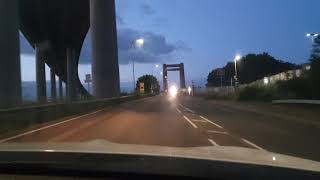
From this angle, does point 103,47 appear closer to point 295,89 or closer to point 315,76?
point 295,89

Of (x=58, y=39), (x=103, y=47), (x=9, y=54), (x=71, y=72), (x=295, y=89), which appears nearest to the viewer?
(x=9, y=54)

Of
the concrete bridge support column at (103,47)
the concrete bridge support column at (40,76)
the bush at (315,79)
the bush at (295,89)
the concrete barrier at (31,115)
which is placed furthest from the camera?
the concrete bridge support column at (40,76)

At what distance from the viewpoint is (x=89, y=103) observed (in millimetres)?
49375

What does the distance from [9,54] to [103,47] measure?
30.7 meters

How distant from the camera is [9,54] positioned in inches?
1357

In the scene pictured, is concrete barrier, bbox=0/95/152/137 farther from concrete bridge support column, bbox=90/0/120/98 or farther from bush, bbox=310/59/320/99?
concrete bridge support column, bbox=90/0/120/98

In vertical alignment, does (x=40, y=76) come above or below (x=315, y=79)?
above

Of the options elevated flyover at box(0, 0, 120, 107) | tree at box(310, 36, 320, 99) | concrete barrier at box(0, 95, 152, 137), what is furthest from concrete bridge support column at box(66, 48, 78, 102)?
concrete barrier at box(0, 95, 152, 137)

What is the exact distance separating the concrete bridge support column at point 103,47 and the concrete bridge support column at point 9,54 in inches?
1174

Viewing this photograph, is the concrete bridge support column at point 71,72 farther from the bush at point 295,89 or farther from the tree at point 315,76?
the tree at point 315,76

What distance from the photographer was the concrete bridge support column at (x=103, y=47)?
64.5 meters

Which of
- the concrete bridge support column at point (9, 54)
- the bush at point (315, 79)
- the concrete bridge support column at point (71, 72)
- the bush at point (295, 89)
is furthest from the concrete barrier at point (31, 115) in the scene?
the concrete bridge support column at point (71, 72)

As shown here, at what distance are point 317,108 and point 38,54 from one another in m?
64.1

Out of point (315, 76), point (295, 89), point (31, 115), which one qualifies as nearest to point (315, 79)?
point (315, 76)
